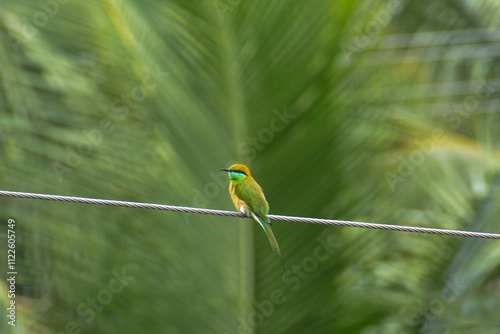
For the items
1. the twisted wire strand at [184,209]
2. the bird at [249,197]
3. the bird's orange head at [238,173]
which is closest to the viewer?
the twisted wire strand at [184,209]

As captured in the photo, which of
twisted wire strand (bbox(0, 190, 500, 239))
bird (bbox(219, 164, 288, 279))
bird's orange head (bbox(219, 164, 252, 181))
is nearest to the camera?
twisted wire strand (bbox(0, 190, 500, 239))

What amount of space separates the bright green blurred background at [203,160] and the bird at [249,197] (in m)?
0.04

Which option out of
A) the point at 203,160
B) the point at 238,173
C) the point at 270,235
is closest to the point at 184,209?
the point at 203,160

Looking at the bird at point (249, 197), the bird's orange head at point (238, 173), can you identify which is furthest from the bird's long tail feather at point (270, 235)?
the bird's orange head at point (238, 173)

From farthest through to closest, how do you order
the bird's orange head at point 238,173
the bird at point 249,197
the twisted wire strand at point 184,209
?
1. the bird's orange head at point 238,173
2. the bird at point 249,197
3. the twisted wire strand at point 184,209

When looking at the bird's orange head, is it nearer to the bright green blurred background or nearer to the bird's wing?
the bird's wing

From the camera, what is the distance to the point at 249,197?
3221 mm

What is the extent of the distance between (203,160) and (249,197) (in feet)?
2.21

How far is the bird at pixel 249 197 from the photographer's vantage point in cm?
266

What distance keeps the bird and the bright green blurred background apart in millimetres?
41

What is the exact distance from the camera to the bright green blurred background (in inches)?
99.9

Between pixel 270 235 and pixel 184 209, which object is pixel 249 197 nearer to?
pixel 270 235

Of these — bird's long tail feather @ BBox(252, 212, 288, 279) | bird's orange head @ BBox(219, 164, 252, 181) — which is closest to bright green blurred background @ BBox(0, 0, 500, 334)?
bird's long tail feather @ BBox(252, 212, 288, 279)

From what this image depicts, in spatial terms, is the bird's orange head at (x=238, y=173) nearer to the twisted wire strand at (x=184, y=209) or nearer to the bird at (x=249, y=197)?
the bird at (x=249, y=197)
